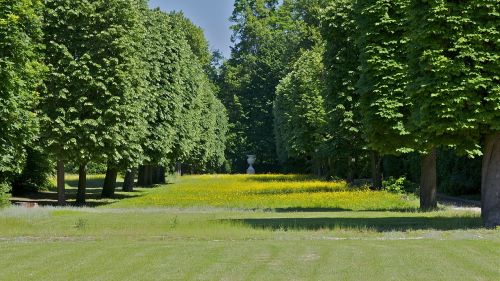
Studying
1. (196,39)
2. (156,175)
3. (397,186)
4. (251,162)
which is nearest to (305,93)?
(156,175)

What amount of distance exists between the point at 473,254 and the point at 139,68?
28.7m

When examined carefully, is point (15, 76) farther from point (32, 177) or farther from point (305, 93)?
point (305, 93)

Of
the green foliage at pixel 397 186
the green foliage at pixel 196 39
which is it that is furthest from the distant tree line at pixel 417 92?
the green foliage at pixel 196 39

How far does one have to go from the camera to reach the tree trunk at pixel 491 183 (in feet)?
74.8

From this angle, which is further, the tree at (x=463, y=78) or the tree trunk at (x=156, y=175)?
the tree trunk at (x=156, y=175)

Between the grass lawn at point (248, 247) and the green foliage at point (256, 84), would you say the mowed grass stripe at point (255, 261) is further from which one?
the green foliage at point (256, 84)

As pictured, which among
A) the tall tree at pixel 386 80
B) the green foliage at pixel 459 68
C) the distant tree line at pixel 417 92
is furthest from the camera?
the tall tree at pixel 386 80

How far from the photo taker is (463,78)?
2242 centimetres

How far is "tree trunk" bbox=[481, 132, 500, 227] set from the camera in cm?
2280

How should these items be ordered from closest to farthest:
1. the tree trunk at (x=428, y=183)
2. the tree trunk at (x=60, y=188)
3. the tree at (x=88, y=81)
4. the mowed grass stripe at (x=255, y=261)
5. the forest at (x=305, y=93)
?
the mowed grass stripe at (x=255, y=261) < the forest at (x=305, y=93) < the tree trunk at (x=428, y=183) < the tree at (x=88, y=81) < the tree trunk at (x=60, y=188)

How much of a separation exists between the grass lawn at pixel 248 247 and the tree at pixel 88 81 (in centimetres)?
761

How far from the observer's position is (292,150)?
78.6 meters

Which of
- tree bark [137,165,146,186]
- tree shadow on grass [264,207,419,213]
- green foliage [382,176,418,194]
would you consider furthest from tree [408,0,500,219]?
tree bark [137,165,146,186]

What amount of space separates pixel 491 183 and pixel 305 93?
50756 millimetres
